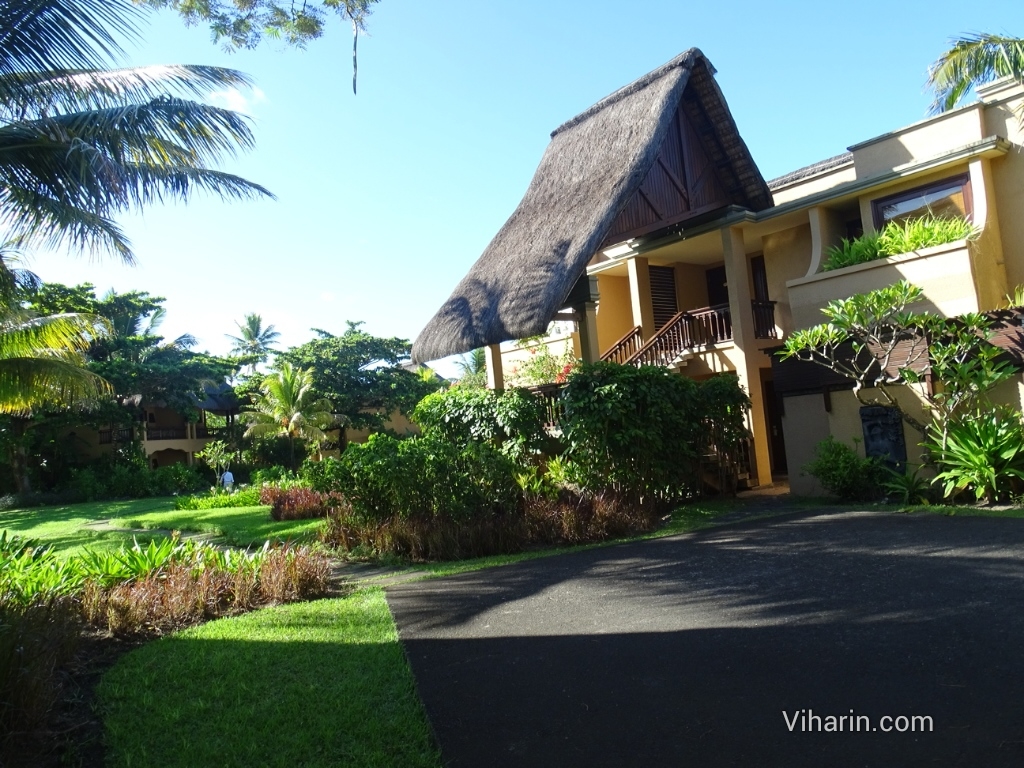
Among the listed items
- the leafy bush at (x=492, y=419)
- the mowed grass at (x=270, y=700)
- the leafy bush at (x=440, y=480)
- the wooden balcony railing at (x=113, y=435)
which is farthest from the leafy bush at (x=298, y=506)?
the wooden balcony railing at (x=113, y=435)

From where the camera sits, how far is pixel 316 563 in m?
7.99

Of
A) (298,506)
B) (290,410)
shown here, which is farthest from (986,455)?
(290,410)

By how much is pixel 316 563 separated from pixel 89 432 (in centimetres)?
3261

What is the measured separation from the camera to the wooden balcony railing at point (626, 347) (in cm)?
1733

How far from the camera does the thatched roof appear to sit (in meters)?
12.6

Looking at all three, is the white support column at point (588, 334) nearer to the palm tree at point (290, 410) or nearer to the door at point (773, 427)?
the door at point (773, 427)

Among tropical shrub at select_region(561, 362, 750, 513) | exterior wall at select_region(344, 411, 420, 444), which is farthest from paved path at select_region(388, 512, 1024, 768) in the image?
exterior wall at select_region(344, 411, 420, 444)

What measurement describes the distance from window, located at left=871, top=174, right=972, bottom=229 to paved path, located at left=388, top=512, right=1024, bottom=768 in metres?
6.99

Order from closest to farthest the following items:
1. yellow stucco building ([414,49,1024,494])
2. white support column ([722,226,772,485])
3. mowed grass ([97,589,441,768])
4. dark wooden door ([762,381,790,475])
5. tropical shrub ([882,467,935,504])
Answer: mowed grass ([97,589,441,768]), tropical shrub ([882,467,935,504]), yellow stucco building ([414,49,1024,494]), white support column ([722,226,772,485]), dark wooden door ([762,381,790,475])

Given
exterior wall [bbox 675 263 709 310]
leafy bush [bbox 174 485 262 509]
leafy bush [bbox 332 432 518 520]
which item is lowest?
leafy bush [bbox 174 485 262 509]

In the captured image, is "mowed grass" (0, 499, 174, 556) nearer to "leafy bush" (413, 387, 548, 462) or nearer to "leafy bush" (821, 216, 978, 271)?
"leafy bush" (413, 387, 548, 462)

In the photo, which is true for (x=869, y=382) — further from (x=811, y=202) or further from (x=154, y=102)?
(x=154, y=102)

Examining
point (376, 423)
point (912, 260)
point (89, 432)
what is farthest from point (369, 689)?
point (89, 432)

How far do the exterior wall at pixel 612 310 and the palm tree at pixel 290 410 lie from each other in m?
14.5
